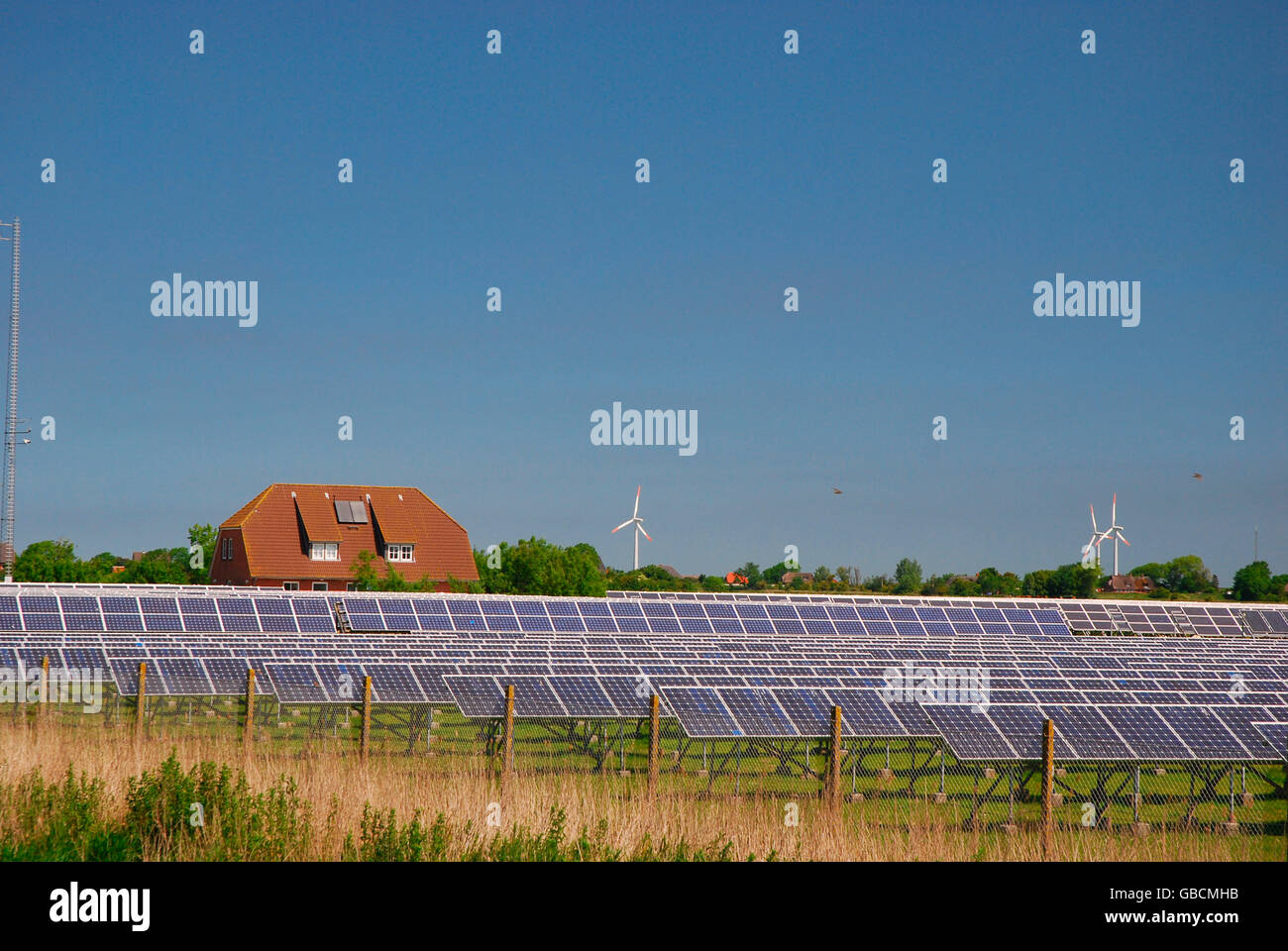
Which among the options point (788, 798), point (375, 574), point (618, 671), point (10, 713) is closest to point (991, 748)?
point (788, 798)

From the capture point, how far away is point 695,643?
37031mm

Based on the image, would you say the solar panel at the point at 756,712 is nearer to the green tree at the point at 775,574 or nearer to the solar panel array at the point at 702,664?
the solar panel array at the point at 702,664

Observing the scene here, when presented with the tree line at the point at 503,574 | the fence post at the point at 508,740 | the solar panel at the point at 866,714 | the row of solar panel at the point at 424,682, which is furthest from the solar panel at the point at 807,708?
the tree line at the point at 503,574

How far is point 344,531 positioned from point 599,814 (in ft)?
221

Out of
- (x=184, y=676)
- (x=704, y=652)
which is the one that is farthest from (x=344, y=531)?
(x=184, y=676)

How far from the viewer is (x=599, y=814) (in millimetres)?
13773

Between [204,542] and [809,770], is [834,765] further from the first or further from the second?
[204,542]

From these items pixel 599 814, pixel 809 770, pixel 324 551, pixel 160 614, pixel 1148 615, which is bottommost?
pixel 809 770

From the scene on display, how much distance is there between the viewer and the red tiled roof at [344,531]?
75688 millimetres

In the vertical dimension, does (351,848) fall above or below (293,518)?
below

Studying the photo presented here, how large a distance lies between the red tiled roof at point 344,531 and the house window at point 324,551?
28cm
